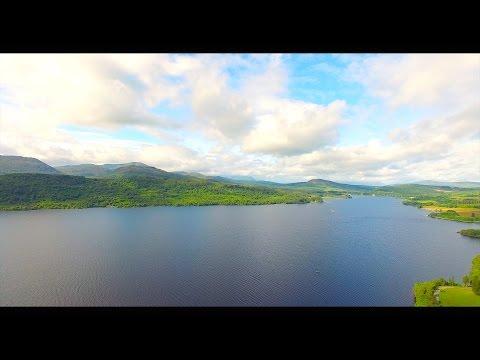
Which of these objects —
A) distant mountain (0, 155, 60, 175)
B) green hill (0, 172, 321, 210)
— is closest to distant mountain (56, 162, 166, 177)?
distant mountain (0, 155, 60, 175)

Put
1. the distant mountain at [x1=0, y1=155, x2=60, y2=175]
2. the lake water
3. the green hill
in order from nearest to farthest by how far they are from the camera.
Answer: the lake water, the green hill, the distant mountain at [x1=0, y1=155, x2=60, y2=175]

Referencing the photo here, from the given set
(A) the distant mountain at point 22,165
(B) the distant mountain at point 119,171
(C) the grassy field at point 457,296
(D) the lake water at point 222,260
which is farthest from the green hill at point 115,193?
(C) the grassy field at point 457,296

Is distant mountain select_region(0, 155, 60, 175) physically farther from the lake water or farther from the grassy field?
the grassy field
